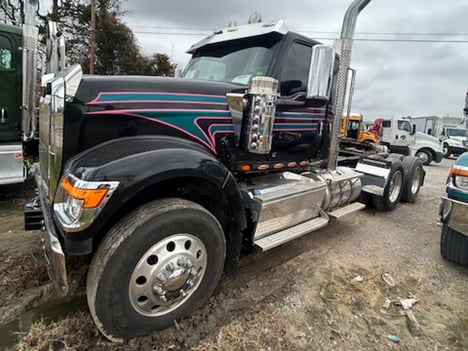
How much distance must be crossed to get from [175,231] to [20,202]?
4161 mm

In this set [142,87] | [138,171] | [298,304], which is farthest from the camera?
[298,304]

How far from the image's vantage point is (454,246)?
3.43 m

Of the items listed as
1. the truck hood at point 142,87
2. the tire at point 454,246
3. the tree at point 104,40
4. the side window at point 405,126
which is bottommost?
the tire at point 454,246

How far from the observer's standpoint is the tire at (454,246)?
11.0 ft

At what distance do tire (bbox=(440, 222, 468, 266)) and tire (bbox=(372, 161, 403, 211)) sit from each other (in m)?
1.71

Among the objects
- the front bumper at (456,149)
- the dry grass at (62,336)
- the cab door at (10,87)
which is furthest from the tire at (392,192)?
the front bumper at (456,149)

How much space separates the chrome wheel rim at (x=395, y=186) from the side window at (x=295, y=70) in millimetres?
3305

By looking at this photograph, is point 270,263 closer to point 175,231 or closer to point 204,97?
point 175,231

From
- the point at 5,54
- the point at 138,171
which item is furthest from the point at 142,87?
the point at 5,54

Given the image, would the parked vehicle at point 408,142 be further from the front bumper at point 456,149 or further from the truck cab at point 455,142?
the front bumper at point 456,149

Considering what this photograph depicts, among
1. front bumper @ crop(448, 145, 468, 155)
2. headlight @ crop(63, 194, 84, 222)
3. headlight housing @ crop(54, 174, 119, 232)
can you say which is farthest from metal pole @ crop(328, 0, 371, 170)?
front bumper @ crop(448, 145, 468, 155)

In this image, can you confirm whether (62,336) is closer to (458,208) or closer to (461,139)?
(458,208)

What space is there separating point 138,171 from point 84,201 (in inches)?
13.5

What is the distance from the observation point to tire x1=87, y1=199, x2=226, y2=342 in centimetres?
181
